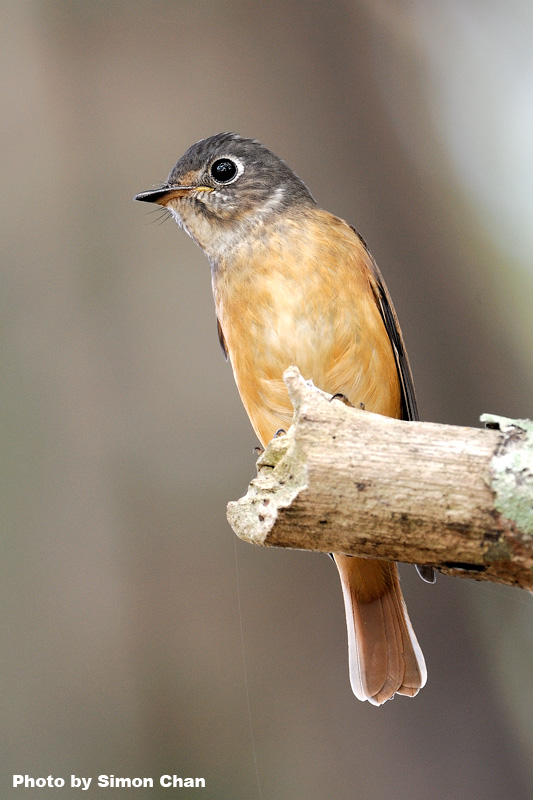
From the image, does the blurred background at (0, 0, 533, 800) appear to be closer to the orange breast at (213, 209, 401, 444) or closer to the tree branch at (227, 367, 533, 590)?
the orange breast at (213, 209, 401, 444)

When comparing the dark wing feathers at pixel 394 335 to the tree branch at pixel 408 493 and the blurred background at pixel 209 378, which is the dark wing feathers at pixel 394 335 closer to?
the blurred background at pixel 209 378

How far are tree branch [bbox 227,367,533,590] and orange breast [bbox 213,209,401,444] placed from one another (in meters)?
0.58

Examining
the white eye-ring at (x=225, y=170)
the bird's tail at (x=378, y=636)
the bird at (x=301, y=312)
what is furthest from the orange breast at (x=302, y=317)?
the bird's tail at (x=378, y=636)

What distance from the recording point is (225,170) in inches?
69.3

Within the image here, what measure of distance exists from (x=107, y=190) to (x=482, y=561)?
6.19 feet

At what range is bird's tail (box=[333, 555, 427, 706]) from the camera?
5.25 feet

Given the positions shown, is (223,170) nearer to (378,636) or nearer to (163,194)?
(163,194)

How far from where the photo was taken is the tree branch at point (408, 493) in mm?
942

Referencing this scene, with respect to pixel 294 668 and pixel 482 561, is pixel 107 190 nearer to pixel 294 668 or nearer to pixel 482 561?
pixel 294 668

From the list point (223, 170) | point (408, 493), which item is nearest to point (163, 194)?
point (223, 170)

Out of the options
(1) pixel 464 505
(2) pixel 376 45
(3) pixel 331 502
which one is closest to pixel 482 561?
(1) pixel 464 505

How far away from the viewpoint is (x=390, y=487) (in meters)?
0.97

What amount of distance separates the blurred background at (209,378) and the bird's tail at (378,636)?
37 centimetres

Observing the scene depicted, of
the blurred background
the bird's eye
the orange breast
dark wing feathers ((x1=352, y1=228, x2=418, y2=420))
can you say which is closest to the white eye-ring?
the bird's eye
